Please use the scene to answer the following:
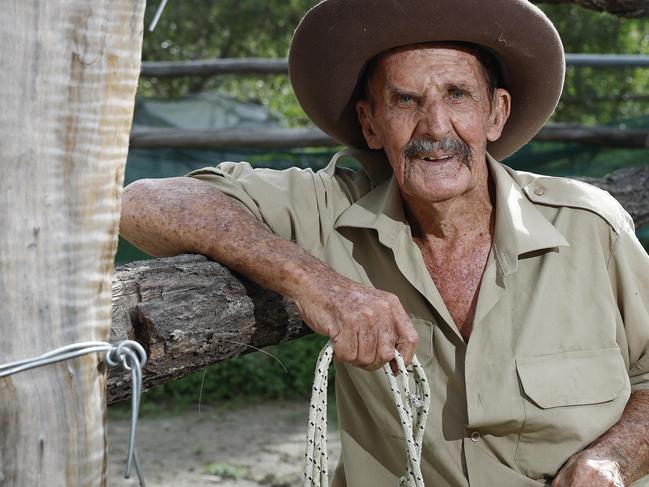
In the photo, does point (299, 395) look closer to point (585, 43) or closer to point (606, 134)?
point (606, 134)

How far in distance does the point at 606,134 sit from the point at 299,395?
277 centimetres

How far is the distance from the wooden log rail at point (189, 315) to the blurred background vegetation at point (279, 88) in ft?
12.7

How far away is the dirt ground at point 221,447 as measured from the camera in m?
4.88

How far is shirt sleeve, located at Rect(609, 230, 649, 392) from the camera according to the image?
232 centimetres

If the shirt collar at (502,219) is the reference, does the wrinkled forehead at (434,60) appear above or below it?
above

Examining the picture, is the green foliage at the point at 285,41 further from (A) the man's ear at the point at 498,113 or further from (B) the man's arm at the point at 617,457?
(B) the man's arm at the point at 617,457

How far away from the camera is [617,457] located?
2215mm

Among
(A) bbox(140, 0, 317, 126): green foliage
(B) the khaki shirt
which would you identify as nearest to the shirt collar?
(B) the khaki shirt

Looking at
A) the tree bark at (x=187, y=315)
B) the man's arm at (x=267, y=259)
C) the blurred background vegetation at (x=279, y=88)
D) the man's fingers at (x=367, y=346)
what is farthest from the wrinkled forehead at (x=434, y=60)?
the blurred background vegetation at (x=279, y=88)

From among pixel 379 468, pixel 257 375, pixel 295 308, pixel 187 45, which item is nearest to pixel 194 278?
pixel 295 308

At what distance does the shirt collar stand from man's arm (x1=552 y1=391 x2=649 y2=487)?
461 millimetres

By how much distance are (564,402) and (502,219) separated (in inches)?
19.5

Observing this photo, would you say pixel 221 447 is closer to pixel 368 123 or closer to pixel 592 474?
pixel 368 123

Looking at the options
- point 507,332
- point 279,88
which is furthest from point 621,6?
point 279,88
